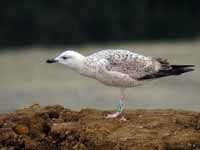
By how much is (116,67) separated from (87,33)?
12.3 m

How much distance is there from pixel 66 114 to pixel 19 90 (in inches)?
347

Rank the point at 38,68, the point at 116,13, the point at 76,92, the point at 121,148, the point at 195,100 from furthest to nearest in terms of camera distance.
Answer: the point at 116,13, the point at 38,68, the point at 76,92, the point at 195,100, the point at 121,148

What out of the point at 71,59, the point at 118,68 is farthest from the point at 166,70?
the point at 71,59

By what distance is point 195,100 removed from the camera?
13.0 meters

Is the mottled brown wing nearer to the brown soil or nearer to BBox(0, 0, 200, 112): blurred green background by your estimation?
the brown soil

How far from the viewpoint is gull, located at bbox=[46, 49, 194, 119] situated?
5535mm

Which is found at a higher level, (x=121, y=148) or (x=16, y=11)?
(x=16, y=11)

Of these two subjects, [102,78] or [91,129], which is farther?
[102,78]

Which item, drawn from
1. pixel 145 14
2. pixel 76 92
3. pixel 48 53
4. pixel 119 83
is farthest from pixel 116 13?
pixel 119 83

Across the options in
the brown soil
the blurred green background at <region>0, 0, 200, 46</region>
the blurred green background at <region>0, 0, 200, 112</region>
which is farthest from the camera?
the blurred green background at <region>0, 0, 200, 46</region>

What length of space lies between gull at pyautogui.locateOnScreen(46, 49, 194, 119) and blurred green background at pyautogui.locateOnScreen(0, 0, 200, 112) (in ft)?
29.6

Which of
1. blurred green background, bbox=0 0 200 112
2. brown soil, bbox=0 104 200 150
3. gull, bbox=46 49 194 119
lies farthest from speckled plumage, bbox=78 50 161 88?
blurred green background, bbox=0 0 200 112

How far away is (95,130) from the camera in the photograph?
5121 millimetres

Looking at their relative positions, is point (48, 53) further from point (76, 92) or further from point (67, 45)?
point (76, 92)
